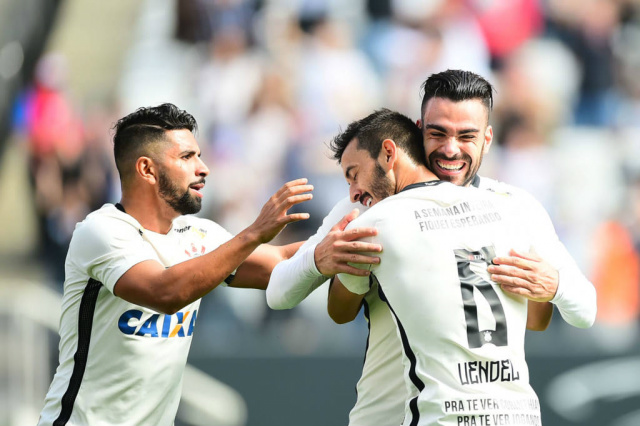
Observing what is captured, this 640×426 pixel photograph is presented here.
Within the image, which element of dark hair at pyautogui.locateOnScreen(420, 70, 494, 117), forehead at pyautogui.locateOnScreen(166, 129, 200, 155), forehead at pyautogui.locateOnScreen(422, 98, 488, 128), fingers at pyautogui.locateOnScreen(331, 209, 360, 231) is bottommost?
fingers at pyautogui.locateOnScreen(331, 209, 360, 231)

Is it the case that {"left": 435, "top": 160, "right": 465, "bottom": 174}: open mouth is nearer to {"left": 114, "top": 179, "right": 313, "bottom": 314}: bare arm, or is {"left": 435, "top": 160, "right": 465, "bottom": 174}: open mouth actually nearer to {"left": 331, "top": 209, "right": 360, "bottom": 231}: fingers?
{"left": 331, "top": 209, "right": 360, "bottom": 231}: fingers

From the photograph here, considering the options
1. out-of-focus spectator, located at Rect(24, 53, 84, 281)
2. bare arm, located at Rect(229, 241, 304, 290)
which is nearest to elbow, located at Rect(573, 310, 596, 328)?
bare arm, located at Rect(229, 241, 304, 290)

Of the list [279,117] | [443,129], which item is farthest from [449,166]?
[279,117]

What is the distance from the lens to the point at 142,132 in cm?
455

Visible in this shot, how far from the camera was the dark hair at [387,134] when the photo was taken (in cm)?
400

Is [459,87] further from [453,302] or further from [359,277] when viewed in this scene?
[453,302]

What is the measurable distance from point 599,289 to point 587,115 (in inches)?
87.4

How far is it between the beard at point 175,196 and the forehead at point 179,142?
14cm

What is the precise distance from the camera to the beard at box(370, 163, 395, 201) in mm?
3953

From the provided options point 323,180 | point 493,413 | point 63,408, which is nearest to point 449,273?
point 493,413

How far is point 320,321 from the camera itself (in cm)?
966

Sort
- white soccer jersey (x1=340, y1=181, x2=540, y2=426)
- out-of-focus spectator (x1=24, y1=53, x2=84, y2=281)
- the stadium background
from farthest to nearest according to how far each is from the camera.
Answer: out-of-focus spectator (x1=24, y1=53, x2=84, y2=281), the stadium background, white soccer jersey (x1=340, y1=181, x2=540, y2=426)

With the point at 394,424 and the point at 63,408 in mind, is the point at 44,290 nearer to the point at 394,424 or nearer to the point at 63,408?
the point at 63,408

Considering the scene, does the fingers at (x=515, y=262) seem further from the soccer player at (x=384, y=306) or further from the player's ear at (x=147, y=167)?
the player's ear at (x=147, y=167)
